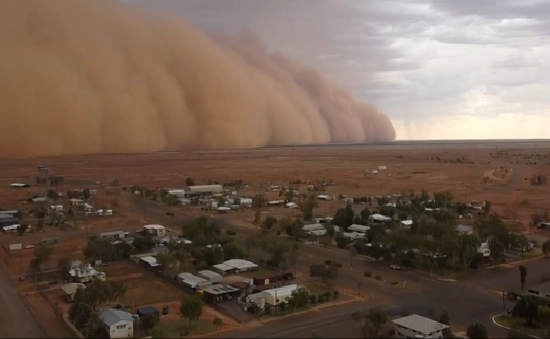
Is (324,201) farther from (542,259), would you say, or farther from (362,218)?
(542,259)

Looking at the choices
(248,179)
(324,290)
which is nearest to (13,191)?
(248,179)

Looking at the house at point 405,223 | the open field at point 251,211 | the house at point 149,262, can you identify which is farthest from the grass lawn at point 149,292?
the house at point 405,223

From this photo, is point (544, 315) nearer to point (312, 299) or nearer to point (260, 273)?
point (312, 299)

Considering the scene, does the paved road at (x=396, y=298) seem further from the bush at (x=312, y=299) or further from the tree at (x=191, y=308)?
the tree at (x=191, y=308)

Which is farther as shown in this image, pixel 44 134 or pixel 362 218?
pixel 44 134

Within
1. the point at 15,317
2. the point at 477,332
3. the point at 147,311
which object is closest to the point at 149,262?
the point at 147,311

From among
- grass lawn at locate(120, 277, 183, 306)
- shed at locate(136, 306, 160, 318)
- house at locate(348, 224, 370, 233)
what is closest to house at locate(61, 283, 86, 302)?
grass lawn at locate(120, 277, 183, 306)
